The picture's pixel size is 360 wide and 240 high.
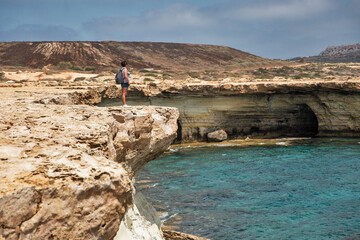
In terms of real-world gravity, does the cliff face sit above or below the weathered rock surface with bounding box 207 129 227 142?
above

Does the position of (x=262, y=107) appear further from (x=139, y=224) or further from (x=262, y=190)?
(x=139, y=224)

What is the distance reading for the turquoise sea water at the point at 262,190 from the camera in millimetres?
9562

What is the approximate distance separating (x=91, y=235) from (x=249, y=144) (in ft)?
64.1

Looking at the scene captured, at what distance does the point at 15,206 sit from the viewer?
8.50ft

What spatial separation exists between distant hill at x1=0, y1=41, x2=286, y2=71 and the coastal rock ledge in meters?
42.5

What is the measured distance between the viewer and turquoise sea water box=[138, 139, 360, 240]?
956cm

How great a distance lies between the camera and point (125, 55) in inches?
2174

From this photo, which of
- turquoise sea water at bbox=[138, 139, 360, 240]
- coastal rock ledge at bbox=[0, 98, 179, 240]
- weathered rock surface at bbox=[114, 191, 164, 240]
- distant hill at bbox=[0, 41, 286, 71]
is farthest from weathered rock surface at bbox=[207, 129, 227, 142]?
distant hill at bbox=[0, 41, 286, 71]

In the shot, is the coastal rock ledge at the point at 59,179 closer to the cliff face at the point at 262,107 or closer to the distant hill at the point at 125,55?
the cliff face at the point at 262,107

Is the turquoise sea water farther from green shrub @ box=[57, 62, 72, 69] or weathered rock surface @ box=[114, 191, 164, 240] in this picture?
green shrub @ box=[57, 62, 72, 69]

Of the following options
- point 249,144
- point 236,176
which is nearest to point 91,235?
point 236,176

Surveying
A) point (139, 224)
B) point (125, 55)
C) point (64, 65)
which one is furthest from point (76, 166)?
point (125, 55)

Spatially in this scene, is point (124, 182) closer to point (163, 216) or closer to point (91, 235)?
point (91, 235)

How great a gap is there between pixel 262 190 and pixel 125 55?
148 ft
